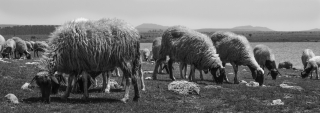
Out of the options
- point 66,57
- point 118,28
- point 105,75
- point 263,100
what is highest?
point 118,28

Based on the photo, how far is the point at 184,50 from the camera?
21.4m

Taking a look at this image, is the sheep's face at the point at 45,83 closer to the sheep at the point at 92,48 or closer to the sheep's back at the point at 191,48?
the sheep at the point at 92,48

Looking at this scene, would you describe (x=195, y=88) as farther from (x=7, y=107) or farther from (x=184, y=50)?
(x=7, y=107)

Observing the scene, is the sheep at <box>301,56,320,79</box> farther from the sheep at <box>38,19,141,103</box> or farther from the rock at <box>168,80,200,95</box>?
the sheep at <box>38,19,141,103</box>

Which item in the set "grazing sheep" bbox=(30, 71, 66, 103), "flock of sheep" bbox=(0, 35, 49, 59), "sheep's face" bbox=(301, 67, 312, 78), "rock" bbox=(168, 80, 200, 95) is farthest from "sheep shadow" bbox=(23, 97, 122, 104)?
"flock of sheep" bbox=(0, 35, 49, 59)

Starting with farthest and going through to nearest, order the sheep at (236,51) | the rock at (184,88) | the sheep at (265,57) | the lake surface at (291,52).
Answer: the lake surface at (291,52)
the sheep at (265,57)
the sheep at (236,51)
the rock at (184,88)

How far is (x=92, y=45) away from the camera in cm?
1302

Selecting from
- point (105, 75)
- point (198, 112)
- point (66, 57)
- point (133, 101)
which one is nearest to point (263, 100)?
point (198, 112)

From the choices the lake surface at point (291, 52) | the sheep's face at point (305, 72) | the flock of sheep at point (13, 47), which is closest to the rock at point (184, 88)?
the sheep's face at point (305, 72)

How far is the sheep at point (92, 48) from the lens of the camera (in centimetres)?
1297

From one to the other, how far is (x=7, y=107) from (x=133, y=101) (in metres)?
4.46

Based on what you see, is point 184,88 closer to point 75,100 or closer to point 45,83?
point 75,100

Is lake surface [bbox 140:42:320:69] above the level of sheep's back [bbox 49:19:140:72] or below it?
below

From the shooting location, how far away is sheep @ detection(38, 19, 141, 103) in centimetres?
1297
